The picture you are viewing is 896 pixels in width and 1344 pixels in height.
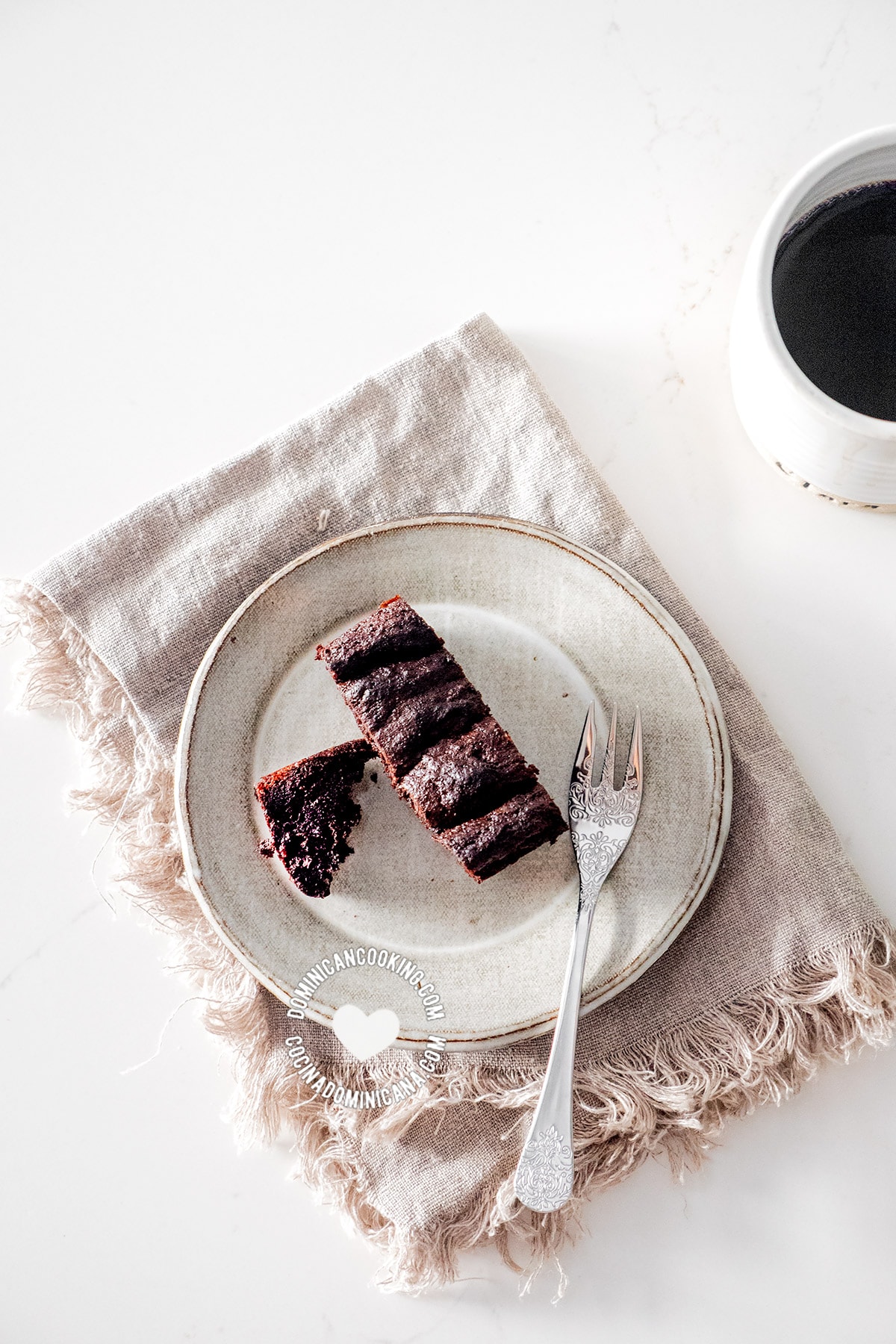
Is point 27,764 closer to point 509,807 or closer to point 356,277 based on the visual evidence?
point 509,807

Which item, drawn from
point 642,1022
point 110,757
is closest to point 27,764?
point 110,757

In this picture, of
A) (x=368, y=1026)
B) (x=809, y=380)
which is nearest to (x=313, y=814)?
(x=368, y=1026)

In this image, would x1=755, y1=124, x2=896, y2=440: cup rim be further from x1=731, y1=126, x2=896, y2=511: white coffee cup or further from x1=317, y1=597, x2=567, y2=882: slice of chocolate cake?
x1=317, y1=597, x2=567, y2=882: slice of chocolate cake

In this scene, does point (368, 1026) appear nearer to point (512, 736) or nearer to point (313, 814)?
point (313, 814)

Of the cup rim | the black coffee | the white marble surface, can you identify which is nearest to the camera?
the cup rim

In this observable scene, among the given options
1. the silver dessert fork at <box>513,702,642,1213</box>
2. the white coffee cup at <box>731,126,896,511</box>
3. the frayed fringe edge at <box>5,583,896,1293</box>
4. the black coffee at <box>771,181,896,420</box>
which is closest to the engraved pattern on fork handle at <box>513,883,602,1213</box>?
the silver dessert fork at <box>513,702,642,1213</box>

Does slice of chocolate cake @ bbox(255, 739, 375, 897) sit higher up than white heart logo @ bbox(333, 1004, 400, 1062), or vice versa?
slice of chocolate cake @ bbox(255, 739, 375, 897)
